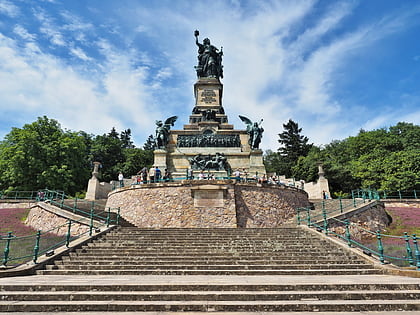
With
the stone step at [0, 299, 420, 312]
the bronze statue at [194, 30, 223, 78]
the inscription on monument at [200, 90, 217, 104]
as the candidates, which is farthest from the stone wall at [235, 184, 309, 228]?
the bronze statue at [194, 30, 223, 78]

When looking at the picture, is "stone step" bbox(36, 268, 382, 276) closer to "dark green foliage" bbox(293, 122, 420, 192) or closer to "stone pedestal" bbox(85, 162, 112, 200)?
"stone pedestal" bbox(85, 162, 112, 200)

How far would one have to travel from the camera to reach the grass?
34.2 feet

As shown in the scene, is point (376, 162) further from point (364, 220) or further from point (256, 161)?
point (364, 220)

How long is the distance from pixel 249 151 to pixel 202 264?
1916 cm

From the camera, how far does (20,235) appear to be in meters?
15.3

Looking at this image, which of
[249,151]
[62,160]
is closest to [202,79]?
[249,151]

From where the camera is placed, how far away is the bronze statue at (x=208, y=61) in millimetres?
34875

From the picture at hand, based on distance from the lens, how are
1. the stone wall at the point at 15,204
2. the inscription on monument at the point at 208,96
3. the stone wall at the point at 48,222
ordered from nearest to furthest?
1. the stone wall at the point at 48,222
2. the stone wall at the point at 15,204
3. the inscription on monument at the point at 208,96

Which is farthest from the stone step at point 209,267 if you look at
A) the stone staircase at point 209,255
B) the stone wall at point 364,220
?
the stone wall at point 364,220

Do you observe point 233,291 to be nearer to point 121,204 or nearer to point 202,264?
point 202,264

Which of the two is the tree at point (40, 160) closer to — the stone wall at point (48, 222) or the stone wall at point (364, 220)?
the stone wall at point (48, 222)

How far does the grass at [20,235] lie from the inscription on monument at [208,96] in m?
21.4

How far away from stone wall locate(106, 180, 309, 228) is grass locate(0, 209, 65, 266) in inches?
201

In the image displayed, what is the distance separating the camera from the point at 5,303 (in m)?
4.98
